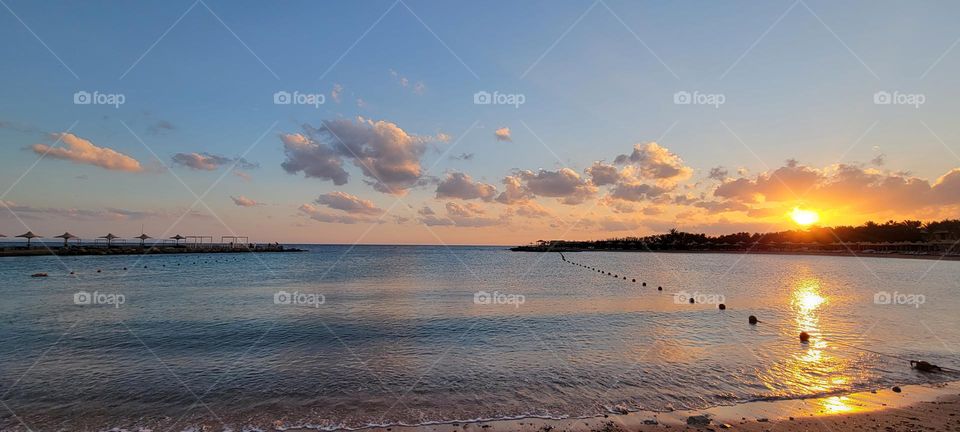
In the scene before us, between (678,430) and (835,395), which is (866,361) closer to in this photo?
(835,395)

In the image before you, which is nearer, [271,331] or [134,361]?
[134,361]

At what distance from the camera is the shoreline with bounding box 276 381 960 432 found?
10109mm

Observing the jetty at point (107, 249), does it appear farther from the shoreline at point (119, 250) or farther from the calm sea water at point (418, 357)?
the calm sea water at point (418, 357)

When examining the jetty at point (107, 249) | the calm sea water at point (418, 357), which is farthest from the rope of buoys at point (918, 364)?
the jetty at point (107, 249)

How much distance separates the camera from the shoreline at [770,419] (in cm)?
1011

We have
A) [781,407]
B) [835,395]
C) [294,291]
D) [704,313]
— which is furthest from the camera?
[294,291]

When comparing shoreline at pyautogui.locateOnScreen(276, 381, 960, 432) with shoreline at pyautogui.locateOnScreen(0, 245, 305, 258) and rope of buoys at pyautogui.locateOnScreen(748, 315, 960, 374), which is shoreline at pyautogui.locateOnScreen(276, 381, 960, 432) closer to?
rope of buoys at pyautogui.locateOnScreen(748, 315, 960, 374)

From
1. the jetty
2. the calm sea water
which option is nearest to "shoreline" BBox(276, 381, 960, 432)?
the calm sea water

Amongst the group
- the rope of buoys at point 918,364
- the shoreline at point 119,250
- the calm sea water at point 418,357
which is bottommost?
the calm sea water at point 418,357

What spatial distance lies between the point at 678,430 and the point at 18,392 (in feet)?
56.4

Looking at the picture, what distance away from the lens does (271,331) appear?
70.5ft

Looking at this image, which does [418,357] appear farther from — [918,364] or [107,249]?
[107,249]

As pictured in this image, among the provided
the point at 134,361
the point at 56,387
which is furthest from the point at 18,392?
the point at 134,361

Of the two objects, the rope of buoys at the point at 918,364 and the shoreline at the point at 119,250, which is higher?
the shoreline at the point at 119,250
